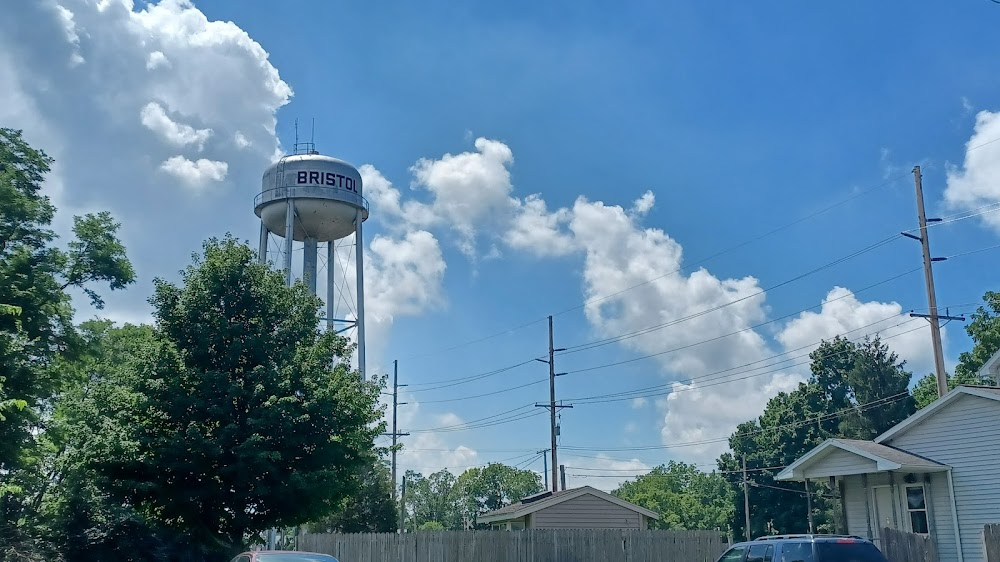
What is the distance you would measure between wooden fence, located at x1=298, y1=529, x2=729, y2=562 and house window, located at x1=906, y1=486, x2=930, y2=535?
22.7 ft

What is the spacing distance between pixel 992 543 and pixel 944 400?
685 cm

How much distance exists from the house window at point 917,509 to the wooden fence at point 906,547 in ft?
4.71

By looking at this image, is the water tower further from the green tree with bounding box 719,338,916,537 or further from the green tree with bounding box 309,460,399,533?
the green tree with bounding box 719,338,916,537

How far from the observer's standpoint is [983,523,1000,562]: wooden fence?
15.1 meters

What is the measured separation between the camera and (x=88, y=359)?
25156 millimetres

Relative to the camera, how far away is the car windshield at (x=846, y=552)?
13414 mm

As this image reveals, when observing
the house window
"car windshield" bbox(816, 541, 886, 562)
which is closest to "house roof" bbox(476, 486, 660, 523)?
the house window

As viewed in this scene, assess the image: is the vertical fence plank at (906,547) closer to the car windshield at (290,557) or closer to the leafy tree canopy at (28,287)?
the car windshield at (290,557)

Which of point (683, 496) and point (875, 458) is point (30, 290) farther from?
point (683, 496)

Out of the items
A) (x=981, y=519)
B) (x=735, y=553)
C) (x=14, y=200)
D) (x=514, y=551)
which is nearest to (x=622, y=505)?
(x=514, y=551)

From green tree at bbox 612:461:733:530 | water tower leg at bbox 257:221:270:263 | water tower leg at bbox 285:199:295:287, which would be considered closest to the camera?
water tower leg at bbox 285:199:295:287

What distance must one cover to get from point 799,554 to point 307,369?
1268 cm

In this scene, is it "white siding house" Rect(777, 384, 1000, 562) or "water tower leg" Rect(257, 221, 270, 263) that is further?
"water tower leg" Rect(257, 221, 270, 263)

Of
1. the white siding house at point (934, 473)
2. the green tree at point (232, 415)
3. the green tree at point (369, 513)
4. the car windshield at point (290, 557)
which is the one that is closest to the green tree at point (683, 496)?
the green tree at point (369, 513)
